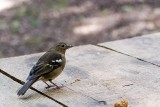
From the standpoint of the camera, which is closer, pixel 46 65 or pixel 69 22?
pixel 46 65

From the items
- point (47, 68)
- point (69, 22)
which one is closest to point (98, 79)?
point (47, 68)

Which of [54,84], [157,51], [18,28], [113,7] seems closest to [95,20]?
[113,7]

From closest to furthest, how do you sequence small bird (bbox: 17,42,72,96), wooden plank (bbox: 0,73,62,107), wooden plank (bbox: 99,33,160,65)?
wooden plank (bbox: 0,73,62,107), small bird (bbox: 17,42,72,96), wooden plank (bbox: 99,33,160,65)

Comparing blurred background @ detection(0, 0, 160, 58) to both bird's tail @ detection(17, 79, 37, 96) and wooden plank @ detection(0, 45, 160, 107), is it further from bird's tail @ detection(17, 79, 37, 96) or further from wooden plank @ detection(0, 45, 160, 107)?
bird's tail @ detection(17, 79, 37, 96)

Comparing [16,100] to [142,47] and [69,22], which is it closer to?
[142,47]

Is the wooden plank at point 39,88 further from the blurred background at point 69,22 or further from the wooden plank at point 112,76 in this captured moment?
the blurred background at point 69,22

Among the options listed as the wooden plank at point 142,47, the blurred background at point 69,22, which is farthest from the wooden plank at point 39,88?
the blurred background at point 69,22

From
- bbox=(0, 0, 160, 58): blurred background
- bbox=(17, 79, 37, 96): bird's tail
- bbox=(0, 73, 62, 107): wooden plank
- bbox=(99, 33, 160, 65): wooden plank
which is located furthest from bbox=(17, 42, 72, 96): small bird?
bbox=(0, 0, 160, 58): blurred background

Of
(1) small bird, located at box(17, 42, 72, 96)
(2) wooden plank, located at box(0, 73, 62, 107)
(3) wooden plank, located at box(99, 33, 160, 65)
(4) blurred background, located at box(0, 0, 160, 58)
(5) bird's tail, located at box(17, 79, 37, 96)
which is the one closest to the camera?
(2) wooden plank, located at box(0, 73, 62, 107)
